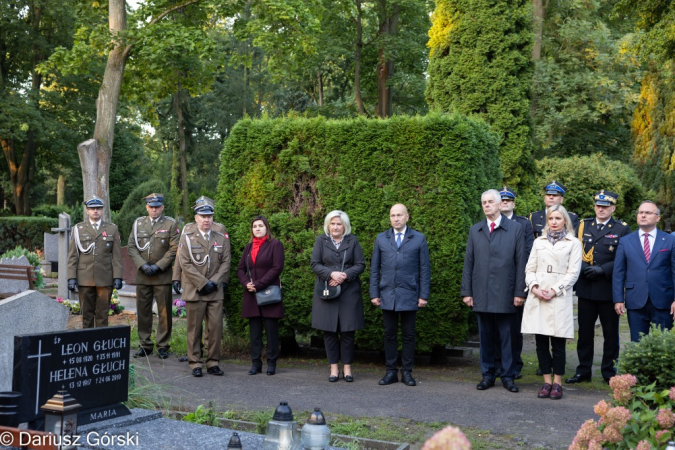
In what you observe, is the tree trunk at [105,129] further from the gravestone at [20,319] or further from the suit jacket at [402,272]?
the gravestone at [20,319]

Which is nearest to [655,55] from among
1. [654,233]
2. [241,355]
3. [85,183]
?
[654,233]

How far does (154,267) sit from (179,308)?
12.3ft

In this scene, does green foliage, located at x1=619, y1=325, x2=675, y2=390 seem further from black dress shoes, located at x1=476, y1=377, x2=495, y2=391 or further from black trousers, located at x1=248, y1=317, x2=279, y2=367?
black trousers, located at x1=248, y1=317, x2=279, y2=367

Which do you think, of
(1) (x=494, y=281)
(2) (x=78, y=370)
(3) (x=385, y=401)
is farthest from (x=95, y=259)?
(1) (x=494, y=281)

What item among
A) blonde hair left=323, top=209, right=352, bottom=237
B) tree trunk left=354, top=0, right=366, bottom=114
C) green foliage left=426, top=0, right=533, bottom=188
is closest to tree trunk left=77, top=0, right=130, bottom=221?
green foliage left=426, top=0, right=533, bottom=188

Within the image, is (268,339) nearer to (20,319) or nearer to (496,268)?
(496,268)

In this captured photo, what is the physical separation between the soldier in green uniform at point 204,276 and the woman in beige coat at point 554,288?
3.64m

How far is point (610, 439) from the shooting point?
13.6ft

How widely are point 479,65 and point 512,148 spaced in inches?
67.7

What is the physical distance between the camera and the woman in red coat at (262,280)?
8281 millimetres

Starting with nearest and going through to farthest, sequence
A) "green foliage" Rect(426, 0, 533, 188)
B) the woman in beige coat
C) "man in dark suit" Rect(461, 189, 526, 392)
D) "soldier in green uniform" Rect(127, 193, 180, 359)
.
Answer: the woman in beige coat
"man in dark suit" Rect(461, 189, 526, 392)
"soldier in green uniform" Rect(127, 193, 180, 359)
"green foliage" Rect(426, 0, 533, 188)

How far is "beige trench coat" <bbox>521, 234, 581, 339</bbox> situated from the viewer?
7.07 metres

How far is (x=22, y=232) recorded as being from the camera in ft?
86.9

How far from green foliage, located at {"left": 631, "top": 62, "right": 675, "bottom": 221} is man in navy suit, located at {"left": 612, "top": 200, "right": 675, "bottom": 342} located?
18.4m
